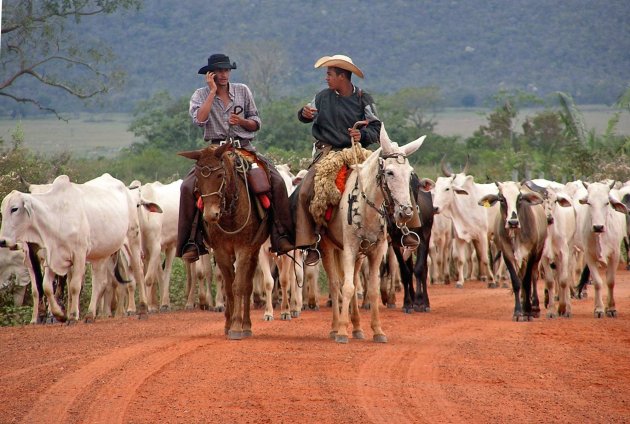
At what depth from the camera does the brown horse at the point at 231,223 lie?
40.5 ft

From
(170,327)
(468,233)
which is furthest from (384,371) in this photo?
(468,233)

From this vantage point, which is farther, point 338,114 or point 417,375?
point 338,114

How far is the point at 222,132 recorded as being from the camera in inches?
523

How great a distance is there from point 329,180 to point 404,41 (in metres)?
87.0

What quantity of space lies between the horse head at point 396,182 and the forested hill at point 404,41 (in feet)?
244

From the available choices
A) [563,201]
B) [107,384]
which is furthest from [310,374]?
[563,201]

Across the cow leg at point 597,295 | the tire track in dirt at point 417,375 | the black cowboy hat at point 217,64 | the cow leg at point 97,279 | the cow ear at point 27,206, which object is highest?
the black cowboy hat at point 217,64

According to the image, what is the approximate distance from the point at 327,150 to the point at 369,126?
21.9 inches

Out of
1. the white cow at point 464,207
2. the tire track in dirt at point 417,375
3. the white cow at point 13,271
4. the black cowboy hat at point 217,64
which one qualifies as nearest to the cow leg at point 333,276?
the tire track in dirt at point 417,375

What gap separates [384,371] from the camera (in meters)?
10.8

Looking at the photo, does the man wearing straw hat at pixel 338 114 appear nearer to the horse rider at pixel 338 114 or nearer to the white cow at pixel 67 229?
the horse rider at pixel 338 114

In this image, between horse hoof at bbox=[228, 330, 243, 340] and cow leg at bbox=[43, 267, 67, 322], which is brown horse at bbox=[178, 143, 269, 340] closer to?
horse hoof at bbox=[228, 330, 243, 340]

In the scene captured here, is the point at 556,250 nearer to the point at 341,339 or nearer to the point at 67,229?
the point at 341,339

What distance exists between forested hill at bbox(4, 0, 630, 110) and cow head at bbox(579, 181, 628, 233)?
70.5 meters
